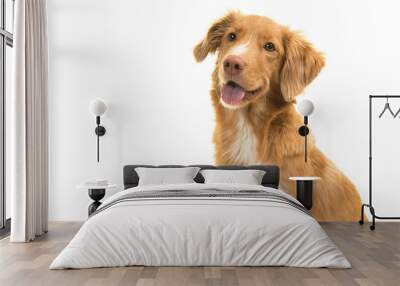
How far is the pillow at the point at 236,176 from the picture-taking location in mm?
6059

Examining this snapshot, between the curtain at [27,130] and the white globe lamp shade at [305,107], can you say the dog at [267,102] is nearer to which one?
the white globe lamp shade at [305,107]

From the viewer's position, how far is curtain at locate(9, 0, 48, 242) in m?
5.34

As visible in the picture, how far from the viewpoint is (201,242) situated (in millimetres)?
4098

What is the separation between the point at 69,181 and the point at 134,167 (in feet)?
2.88

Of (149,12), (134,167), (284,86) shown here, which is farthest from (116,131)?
(284,86)

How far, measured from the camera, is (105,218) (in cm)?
422

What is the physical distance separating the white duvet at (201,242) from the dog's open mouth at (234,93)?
8.30ft

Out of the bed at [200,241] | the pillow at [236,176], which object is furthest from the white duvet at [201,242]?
the pillow at [236,176]

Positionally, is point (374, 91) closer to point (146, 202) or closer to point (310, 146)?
point (310, 146)

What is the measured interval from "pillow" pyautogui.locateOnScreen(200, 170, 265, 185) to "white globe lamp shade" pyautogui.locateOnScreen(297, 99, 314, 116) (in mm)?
902

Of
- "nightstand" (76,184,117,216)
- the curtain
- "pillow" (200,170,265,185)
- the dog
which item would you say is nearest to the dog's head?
the dog

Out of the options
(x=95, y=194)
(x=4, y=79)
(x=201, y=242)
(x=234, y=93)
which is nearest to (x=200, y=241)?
(x=201, y=242)

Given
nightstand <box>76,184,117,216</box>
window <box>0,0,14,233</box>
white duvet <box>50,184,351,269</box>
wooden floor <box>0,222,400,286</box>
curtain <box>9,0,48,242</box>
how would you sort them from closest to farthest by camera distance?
wooden floor <box>0,222,400,286</box> < white duvet <box>50,184,351,269</box> < curtain <box>9,0,48,242</box> < window <box>0,0,14,233</box> < nightstand <box>76,184,117,216</box>

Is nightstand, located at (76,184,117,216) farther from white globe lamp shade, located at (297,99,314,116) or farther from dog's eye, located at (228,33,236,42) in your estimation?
white globe lamp shade, located at (297,99,314,116)
